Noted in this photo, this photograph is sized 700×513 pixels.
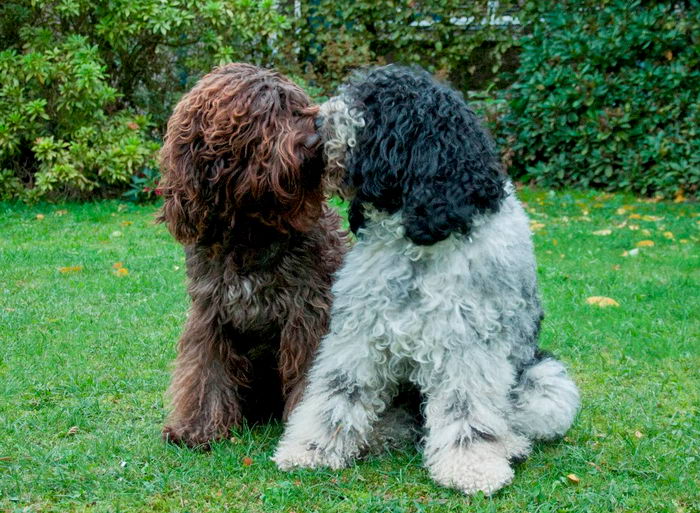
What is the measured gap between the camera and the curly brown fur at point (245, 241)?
3270 mm

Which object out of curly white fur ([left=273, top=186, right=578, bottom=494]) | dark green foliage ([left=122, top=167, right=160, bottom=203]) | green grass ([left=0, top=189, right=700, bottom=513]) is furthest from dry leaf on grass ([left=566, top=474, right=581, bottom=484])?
dark green foliage ([left=122, top=167, right=160, bottom=203])

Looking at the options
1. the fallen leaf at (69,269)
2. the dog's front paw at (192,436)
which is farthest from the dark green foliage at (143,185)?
the dog's front paw at (192,436)

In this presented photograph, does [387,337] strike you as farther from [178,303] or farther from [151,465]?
[178,303]

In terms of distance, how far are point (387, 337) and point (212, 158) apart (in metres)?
0.98

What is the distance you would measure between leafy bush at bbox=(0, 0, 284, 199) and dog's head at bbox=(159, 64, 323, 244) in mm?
6006

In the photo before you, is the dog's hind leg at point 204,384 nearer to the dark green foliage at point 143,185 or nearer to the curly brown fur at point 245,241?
the curly brown fur at point 245,241

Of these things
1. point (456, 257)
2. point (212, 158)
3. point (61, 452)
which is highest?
point (212, 158)

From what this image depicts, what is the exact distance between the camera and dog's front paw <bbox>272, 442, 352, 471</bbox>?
3.42m

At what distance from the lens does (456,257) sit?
10.5ft

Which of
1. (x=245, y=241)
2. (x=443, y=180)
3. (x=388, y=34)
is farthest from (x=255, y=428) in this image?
(x=388, y=34)

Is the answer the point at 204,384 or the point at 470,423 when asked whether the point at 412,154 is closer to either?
the point at 470,423

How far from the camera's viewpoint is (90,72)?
890cm

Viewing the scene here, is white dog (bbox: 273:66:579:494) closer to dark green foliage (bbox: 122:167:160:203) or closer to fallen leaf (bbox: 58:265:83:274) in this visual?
fallen leaf (bbox: 58:265:83:274)

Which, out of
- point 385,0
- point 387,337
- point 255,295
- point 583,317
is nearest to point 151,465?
point 255,295
